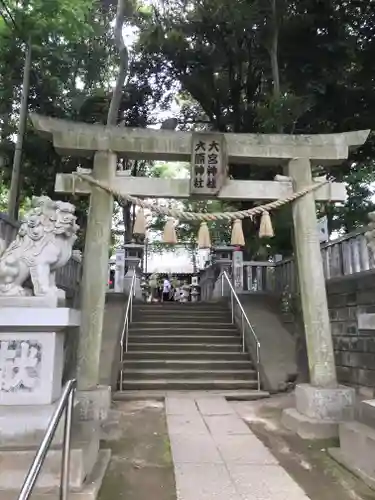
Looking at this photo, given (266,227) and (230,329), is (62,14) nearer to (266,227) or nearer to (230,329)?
(266,227)

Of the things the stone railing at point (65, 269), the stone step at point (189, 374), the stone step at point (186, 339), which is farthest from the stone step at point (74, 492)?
the stone step at point (186, 339)

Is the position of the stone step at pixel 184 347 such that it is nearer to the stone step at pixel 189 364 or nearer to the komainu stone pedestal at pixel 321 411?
the stone step at pixel 189 364

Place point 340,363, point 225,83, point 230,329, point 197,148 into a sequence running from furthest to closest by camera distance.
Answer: point 225,83 < point 230,329 < point 340,363 < point 197,148

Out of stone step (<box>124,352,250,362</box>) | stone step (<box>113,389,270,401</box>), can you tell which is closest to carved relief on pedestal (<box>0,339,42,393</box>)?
stone step (<box>113,389,270,401</box>)

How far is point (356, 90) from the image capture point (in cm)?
1127

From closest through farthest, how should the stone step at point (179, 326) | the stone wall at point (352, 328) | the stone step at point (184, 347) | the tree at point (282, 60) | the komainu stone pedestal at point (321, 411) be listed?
the komainu stone pedestal at point (321, 411), the stone wall at point (352, 328), the stone step at point (184, 347), the stone step at point (179, 326), the tree at point (282, 60)

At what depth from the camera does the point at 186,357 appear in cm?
887

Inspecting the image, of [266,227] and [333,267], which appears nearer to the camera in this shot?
[266,227]

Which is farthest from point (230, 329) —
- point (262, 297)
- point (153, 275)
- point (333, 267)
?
point (153, 275)

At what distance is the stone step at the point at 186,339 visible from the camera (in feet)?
31.2

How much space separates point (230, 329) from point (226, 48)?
8.90 metres

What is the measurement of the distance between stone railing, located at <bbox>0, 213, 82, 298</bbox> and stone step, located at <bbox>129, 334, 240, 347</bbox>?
6.19 ft

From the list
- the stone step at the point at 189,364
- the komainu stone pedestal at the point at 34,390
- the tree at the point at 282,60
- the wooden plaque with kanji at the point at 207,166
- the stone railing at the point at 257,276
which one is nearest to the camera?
the komainu stone pedestal at the point at 34,390

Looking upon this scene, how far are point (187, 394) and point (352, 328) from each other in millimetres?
3109
